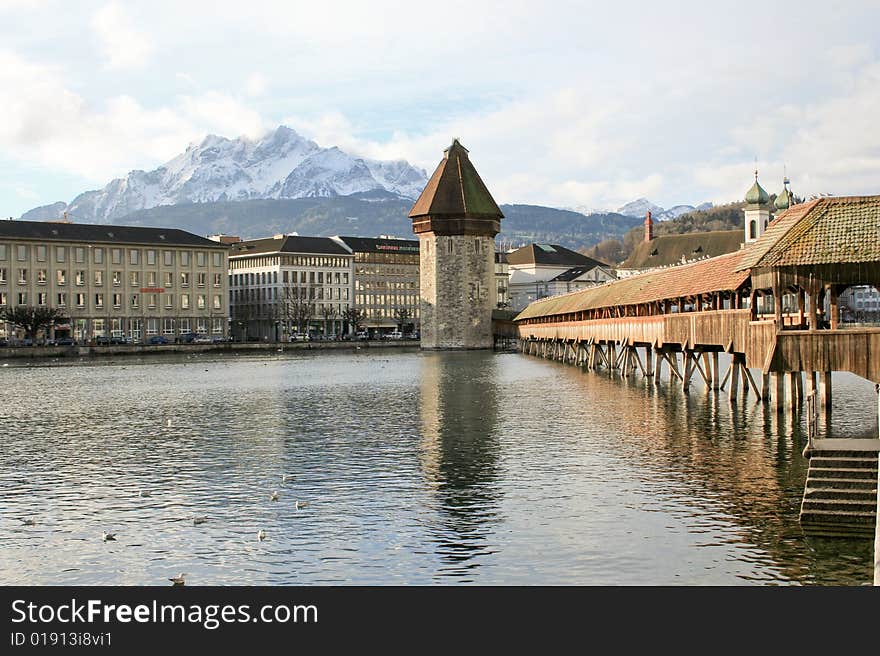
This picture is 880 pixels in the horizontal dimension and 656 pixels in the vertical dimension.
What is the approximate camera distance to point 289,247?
168 m

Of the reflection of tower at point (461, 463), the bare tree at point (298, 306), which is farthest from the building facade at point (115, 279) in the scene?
the reflection of tower at point (461, 463)

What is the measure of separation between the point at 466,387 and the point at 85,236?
273 ft

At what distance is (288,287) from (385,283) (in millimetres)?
21723

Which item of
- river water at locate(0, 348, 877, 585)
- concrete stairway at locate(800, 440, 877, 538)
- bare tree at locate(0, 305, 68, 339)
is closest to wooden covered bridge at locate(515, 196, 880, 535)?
concrete stairway at locate(800, 440, 877, 538)

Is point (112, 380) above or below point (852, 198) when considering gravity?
below

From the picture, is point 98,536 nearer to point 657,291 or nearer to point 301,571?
point 301,571

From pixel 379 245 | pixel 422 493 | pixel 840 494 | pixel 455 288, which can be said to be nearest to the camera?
pixel 840 494

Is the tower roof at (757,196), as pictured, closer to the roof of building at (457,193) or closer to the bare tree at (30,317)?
the roof of building at (457,193)

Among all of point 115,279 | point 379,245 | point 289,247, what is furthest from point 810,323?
point 379,245

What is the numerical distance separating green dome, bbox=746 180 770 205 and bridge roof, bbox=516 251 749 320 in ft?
291

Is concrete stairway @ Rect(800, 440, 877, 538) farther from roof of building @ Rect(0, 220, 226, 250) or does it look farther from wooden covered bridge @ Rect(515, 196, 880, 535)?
roof of building @ Rect(0, 220, 226, 250)

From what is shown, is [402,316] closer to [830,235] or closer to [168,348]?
[168,348]
